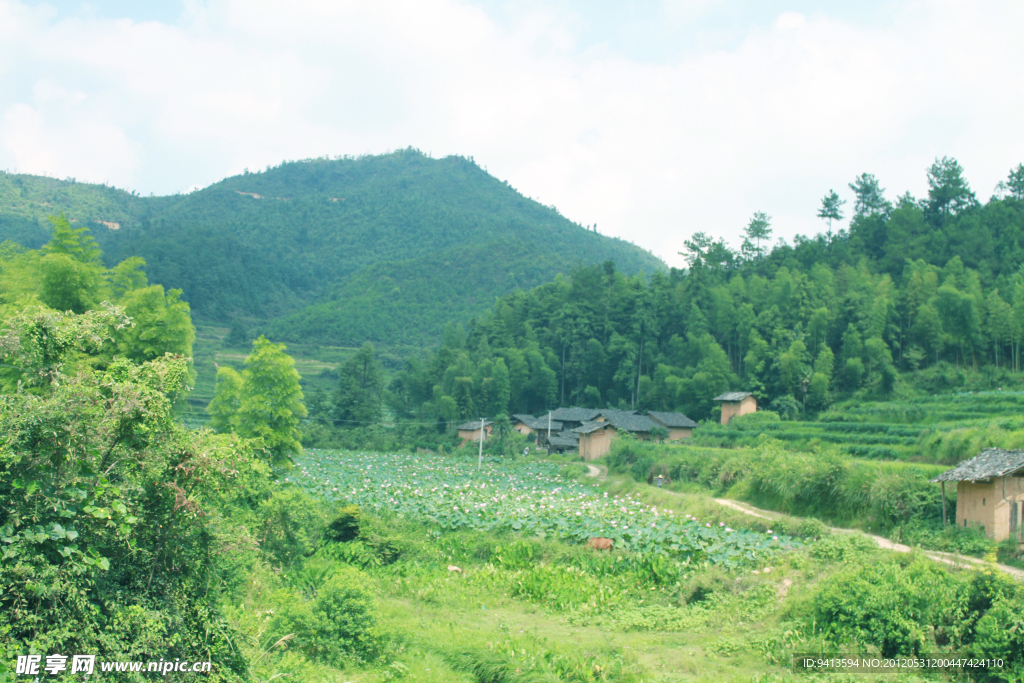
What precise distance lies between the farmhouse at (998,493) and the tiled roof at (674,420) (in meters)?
28.6

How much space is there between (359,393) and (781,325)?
34.8 metres

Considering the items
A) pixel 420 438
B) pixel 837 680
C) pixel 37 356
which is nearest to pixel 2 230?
pixel 420 438

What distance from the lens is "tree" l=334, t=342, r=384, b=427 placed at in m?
56.5

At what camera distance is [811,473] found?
72.3 ft

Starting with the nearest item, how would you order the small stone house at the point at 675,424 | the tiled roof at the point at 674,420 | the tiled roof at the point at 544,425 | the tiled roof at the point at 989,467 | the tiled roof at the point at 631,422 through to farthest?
the tiled roof at the point at 989,467, the tiled roof at the point at 631,422, the small stone house at the point at 675,424, the tiled roof at the point at 674,420, the tiled roof at the point at 544,425

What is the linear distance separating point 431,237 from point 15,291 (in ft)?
387

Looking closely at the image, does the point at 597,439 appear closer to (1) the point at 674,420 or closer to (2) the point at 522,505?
(1) the point at 674,420

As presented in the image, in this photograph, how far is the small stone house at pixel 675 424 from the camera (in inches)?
1748

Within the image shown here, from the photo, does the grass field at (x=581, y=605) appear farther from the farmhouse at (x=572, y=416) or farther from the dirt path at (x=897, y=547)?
the farmhouse at (x=572, y=416)

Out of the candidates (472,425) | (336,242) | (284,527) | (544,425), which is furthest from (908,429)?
(336,242)

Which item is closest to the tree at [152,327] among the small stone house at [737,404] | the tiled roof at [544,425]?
the small stone house at [737,404]

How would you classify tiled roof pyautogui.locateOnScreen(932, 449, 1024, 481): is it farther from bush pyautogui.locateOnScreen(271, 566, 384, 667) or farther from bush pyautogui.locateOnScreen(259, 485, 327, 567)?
bush pyautogui.locateOnScreen(259, 485, 327, 567)

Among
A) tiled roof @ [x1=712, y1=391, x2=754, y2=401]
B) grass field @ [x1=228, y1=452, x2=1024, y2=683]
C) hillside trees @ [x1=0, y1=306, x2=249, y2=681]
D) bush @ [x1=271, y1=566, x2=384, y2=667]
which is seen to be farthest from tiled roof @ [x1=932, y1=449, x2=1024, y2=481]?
tiled roof @ [x1=712, y1=391, x2=754, y2=401]

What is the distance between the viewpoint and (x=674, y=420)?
44.9m
